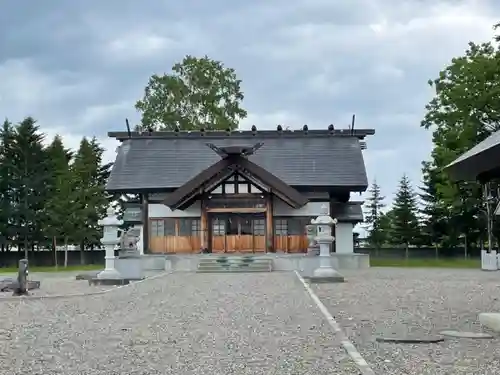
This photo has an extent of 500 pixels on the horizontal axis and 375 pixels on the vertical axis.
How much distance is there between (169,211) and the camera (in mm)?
34312

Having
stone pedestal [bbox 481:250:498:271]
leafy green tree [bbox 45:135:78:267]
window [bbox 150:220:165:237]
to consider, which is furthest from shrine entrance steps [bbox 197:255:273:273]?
leafy green tree [bbox 45:135:78:267]

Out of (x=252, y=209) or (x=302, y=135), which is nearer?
(x=252, y=209)

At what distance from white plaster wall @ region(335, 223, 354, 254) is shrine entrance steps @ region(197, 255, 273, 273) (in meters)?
7.15

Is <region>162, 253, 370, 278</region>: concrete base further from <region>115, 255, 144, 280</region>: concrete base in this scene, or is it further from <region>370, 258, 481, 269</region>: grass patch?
<region>370, 258, 481, 269</region>: grass patch

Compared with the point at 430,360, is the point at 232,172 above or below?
above

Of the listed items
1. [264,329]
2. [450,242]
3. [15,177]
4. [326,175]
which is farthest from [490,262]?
[15,177]

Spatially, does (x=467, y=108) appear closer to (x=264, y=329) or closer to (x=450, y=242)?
(x=450, y=242)

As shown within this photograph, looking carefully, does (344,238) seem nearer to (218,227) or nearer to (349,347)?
(218,227)

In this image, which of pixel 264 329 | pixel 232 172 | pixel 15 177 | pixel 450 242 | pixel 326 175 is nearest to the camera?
pixel 264 329

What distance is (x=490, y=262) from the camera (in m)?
31.0

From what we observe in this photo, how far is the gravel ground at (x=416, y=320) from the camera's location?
23.2 ft

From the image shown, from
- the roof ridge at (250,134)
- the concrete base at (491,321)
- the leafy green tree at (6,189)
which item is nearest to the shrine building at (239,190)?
the roof ridge at (250,134)

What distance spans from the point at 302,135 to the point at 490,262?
12.5 meters

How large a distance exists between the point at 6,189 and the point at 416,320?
133ft
